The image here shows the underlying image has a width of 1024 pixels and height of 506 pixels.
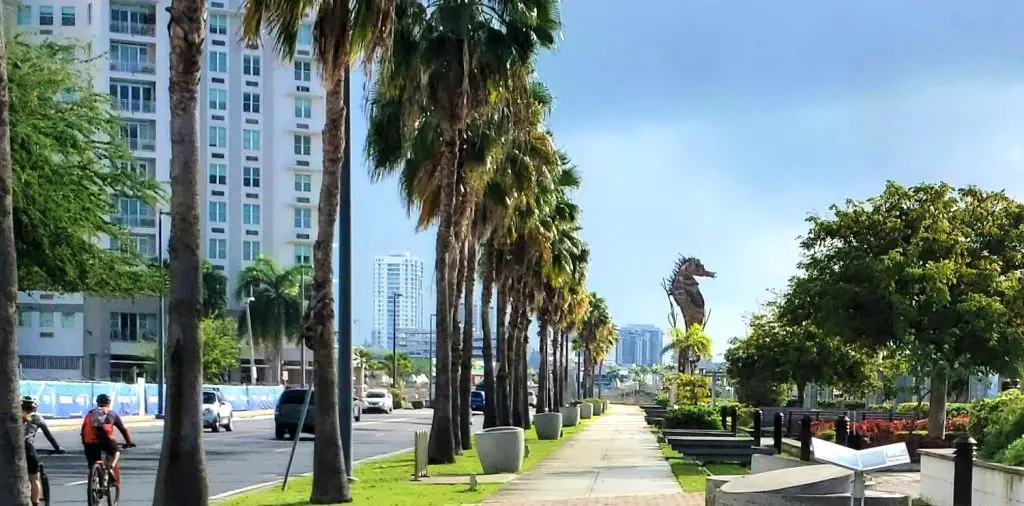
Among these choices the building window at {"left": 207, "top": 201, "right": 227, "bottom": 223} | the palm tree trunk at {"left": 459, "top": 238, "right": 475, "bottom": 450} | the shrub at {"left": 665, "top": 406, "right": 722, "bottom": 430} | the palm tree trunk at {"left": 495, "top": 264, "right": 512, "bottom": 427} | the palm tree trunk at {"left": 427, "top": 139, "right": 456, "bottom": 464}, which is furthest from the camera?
the building window at {"left": 207, "top": 201, "right": 227, "bottom": 223}

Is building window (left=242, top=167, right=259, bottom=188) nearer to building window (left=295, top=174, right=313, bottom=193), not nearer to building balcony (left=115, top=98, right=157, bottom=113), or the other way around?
building window (left=295, top=174, right=313, bottom=193)

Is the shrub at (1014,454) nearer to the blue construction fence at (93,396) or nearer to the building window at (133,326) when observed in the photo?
the blue construction fence at (93,396)

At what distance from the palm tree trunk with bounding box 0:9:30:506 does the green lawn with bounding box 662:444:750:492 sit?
11.2 m

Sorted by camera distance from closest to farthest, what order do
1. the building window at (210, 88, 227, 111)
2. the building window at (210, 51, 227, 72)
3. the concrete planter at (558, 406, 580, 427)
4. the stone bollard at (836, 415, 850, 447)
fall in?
the stone bollard at (836, 415, 850, 447), the concrete planter at (558, 406, 580, 427), the building window at (210, 88, 227, 111), the building window at (210, 51, 227, 72)

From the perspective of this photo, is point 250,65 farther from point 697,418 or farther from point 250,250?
point 697,418

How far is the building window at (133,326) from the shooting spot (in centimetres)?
9362

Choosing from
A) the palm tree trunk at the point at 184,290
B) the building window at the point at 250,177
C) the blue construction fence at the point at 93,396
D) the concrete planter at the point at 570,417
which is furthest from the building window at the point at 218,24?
the palm tree trunk at the point at 184,290

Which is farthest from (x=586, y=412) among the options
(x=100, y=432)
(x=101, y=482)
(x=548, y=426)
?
(x=100, y=432)

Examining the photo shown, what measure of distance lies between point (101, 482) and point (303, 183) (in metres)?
85.4

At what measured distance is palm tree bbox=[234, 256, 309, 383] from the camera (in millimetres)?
96188

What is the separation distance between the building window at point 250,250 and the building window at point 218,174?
566 cm

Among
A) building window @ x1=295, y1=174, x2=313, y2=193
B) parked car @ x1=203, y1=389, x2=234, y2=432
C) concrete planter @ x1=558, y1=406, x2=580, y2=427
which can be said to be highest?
building window @ x1=295, y1=174, x2=313, y2=193

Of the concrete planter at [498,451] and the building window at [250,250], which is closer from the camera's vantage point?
the concrete planter at [498,451]

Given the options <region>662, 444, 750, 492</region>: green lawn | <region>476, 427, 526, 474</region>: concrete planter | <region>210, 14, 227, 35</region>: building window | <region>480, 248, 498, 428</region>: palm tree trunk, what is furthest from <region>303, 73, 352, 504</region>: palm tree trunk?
<region>210, 14, 227, 35</region>: building window
